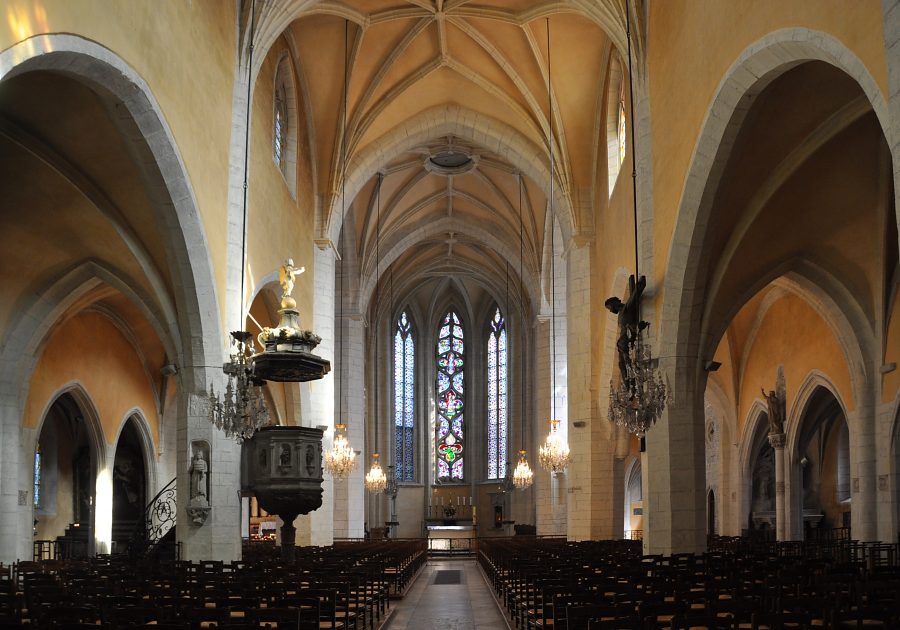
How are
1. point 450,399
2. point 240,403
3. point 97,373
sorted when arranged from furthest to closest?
1. point 450,399
2. point 97,373
3. point 240,403

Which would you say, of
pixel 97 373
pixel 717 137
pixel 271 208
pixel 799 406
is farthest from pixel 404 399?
pixel 717 137

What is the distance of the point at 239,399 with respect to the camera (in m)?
14.2

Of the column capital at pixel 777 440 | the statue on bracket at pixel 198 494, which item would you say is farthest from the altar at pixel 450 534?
the statue on bracket at pixel 198 494

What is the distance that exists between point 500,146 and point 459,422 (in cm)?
2446

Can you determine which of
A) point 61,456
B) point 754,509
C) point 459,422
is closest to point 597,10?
point 754,509

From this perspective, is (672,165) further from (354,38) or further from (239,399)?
(354,38)

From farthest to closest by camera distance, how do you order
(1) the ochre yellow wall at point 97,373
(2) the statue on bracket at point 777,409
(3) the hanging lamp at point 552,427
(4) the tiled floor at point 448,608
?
(2) the statue on bracket at point 777,409 < (3) the hanging lamp at point 552,427 < (1) the ochre yellow wall at point 97,373 < (4) the tiled floor at point 448,608

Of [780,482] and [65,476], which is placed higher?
[65,476]

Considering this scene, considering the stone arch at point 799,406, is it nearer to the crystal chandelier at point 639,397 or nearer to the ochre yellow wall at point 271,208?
the crystal chandelier at point 639,397

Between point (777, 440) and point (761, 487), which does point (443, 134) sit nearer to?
point (777, 440)

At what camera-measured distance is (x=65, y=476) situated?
26859 mm

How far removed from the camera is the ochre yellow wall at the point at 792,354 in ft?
72.4

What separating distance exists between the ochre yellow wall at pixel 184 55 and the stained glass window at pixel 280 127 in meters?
4.30

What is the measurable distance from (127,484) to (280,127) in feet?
41.3
